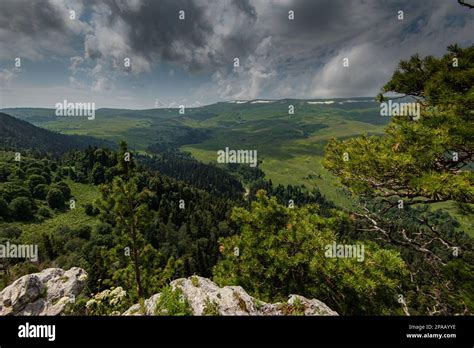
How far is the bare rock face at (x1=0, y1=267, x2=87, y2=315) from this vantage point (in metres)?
16.3

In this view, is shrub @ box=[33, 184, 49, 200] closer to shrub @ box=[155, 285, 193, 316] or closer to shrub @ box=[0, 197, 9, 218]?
shrub @ box=[0, 197, 9, 218]

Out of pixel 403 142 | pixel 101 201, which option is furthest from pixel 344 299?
pixel 101 201

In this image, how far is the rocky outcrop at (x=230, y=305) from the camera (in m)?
10.8

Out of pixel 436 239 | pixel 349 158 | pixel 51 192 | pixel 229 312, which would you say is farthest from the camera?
A: pixel 51 192

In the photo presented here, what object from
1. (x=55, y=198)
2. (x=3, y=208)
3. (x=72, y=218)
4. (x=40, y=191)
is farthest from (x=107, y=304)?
(x=40, y=191)

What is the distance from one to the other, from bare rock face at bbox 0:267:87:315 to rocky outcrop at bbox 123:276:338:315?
9.33m

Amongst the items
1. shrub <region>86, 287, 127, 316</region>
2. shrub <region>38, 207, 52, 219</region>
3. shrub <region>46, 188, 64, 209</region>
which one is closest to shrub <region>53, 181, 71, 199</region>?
shrub <region>46, 188, 64, 209</region>

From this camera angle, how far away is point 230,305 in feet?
36.4

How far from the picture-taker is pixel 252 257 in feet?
61.4

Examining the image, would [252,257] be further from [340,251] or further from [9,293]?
[9,293]

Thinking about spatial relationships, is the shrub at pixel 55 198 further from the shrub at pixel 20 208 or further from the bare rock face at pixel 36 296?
the bare rock face at pixel 36 296

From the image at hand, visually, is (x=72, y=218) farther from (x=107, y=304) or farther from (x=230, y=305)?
(x=230, y=305)

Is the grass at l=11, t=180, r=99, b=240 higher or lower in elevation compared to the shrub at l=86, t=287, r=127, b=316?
lower
